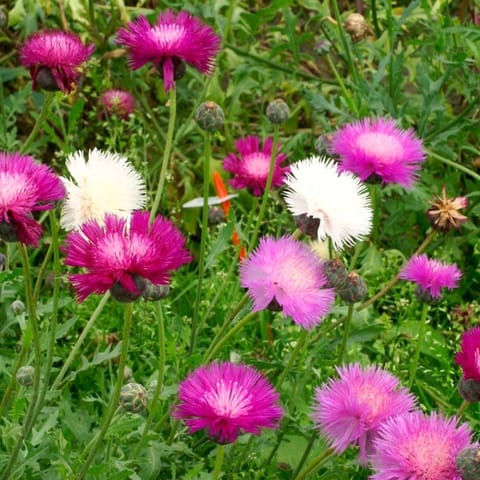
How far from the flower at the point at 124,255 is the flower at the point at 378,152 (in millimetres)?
471

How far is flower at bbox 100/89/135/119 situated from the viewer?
8.79 feet

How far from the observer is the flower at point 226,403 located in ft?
3.82

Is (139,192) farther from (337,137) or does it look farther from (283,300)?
(337,137)

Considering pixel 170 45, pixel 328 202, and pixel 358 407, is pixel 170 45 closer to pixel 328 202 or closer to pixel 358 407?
pixel 328 202

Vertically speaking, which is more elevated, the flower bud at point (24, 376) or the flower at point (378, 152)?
the flower at point (378, 152)

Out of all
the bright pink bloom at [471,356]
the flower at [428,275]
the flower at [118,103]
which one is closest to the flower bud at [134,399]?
the bright pink bloom at [471,356]

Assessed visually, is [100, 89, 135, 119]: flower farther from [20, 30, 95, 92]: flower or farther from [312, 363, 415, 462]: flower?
[312, 363, 415, 462]: flower

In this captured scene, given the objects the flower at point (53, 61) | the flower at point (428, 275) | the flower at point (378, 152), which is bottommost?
the flower at point (428, 275)

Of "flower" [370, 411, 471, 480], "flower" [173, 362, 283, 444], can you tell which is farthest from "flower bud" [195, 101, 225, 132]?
"flower" [370, 411, 471, 480]

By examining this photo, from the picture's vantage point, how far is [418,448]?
1080 millimetres

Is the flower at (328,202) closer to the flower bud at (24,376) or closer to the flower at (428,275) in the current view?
the flower at (428,275)

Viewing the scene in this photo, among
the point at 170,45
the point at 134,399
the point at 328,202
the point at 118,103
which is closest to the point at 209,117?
the point at 170,45

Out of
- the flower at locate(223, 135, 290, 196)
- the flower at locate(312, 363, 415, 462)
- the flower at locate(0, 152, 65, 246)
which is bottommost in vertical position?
the flower at locate(312, 363, 415, 462)

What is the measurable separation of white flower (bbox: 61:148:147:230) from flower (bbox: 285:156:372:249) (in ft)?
0.68
